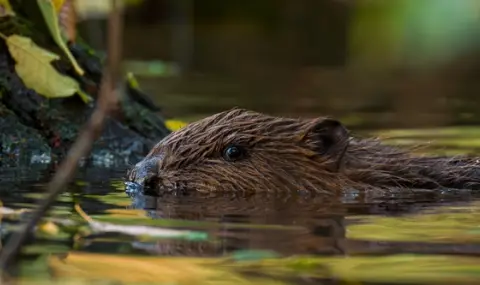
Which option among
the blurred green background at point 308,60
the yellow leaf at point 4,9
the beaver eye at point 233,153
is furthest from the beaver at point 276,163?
the yellow leaf at point 4,9

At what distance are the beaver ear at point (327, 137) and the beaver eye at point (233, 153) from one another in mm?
348

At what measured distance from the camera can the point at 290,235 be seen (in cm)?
349

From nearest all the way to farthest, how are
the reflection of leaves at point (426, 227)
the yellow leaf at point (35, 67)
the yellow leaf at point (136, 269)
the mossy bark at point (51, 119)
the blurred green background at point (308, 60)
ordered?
the blurred green background at point (308, 60) → the yellow leaf at point (136, 269) → the reflection of leaves at point (426, 227) → the yellow leaf at point (35, 67) → the mossy bark at point (51, 119)

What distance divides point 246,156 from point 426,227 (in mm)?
1702

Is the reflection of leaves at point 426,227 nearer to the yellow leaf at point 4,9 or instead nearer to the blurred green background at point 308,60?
the blurred green background at point 308,60

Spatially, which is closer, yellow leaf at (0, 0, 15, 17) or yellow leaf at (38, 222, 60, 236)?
yellow leaf at (38, 222, 60, 236)

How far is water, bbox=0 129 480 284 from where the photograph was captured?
2596 millimetres

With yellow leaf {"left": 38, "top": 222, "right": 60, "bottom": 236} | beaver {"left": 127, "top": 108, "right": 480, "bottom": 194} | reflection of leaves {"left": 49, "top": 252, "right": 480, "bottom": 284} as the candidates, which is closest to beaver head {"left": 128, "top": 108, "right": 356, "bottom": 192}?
beaver {"left": 127, "top": 108, "right": 480, "bottom": 194}

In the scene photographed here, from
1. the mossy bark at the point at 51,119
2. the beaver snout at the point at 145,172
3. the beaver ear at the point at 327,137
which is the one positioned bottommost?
the beaver snout at the point at 145,172

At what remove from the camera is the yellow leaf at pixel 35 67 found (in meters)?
5.48

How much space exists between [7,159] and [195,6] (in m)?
18.4

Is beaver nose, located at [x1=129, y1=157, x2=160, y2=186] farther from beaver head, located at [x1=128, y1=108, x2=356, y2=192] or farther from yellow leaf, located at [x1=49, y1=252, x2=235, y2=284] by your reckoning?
yellow leaf, located at [x1=49, y1=252, x2=235, y2=284]

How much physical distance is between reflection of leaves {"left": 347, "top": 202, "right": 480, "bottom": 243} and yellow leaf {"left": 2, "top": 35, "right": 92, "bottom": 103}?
7.25 feet

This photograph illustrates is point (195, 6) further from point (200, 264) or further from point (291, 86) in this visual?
point (200, 264)
